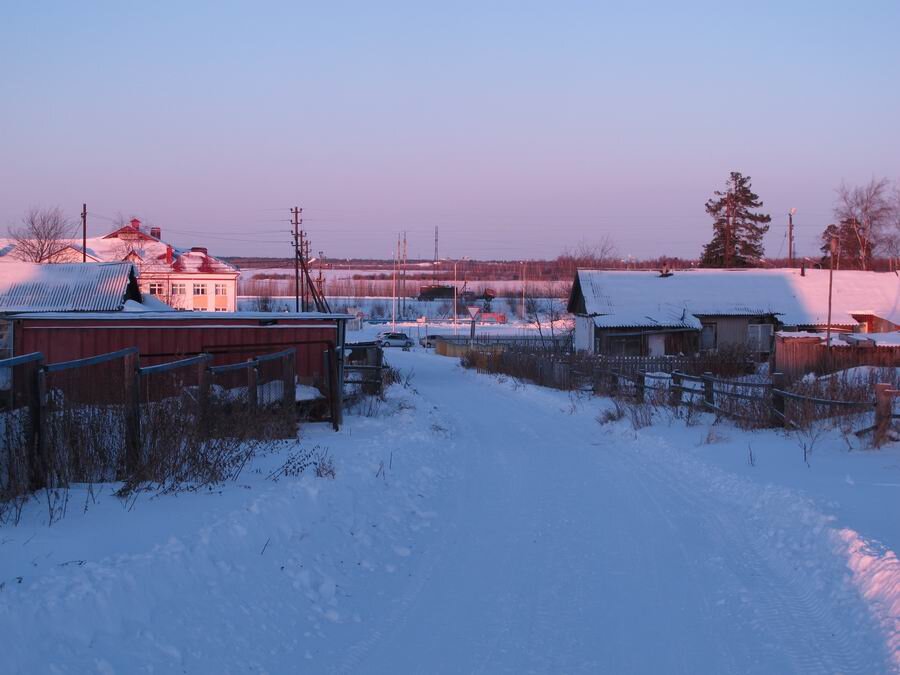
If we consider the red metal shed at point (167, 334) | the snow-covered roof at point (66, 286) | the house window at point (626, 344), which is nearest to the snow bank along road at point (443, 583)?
the red metal shed at point (167, 334)

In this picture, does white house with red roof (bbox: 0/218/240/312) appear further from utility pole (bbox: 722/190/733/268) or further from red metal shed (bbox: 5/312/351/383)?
red metal shed (bbox: 5/312/351/383)

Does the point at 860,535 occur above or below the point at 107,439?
below

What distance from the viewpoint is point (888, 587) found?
6730mm

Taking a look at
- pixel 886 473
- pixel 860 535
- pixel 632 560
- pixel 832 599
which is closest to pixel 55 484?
pixel 632 560

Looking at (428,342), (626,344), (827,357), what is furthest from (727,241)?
(827,357)

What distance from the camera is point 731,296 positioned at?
48844 millimetres

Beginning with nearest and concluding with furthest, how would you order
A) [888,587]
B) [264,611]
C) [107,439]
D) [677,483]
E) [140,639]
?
[140,639], [264,611], [888,587], [107,439], [677,483]

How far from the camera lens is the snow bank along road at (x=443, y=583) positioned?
5.46 metres

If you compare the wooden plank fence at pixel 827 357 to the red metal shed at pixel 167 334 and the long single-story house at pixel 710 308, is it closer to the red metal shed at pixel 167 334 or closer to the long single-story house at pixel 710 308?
the long single-story house at pixel 710 308

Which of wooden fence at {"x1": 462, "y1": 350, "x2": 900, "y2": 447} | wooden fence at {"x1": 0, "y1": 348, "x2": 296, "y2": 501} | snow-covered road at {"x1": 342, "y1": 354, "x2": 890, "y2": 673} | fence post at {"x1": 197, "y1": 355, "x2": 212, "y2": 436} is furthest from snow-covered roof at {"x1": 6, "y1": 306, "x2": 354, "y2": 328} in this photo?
wooden fence at {"x1": 462, "y1": 350, "x2": 900, "y2": 447}

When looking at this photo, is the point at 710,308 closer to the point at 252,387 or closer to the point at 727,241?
the point at 727,241

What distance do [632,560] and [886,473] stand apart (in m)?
5.12

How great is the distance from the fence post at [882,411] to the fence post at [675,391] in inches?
262

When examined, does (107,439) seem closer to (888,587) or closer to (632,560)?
(632,560)
